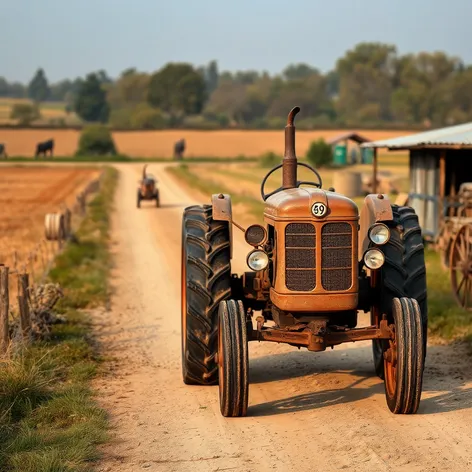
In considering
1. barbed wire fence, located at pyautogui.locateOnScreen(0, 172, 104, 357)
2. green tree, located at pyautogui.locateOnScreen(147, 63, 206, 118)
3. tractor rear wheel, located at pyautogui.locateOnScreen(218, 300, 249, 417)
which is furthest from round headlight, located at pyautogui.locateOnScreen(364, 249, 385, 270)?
green tree, located at pyautogui.locateOnScreen(147, 63, 206, 118)

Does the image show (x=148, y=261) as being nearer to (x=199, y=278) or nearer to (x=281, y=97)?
(x=199, y=278)

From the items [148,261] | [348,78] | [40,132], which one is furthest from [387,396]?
[348,78]

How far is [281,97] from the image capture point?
530ft

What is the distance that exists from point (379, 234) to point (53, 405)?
9.90 feet

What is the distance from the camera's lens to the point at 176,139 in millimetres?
93562

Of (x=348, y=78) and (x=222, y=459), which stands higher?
(x=348, y=78)

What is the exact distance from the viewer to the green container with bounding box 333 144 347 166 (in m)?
59.5

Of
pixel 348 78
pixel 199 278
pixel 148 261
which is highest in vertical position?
pixel 348 78

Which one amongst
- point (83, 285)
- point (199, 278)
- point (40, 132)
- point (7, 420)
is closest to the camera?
point (7, 420)

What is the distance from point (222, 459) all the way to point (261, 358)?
3.38 metres

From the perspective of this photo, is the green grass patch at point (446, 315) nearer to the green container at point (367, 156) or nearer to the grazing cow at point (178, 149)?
the green container at point (367, 156)

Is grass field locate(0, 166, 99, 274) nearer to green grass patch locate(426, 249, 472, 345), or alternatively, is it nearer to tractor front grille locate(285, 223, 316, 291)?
green grass patch locate(426, 249, 472, 345)

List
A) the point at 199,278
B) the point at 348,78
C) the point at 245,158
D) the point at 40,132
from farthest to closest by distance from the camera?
the point at 348,78 < the point at 40,132 < the point at 245,158 < the point at 199,278

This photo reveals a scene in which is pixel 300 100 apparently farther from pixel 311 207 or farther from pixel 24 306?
pixel 311 207
